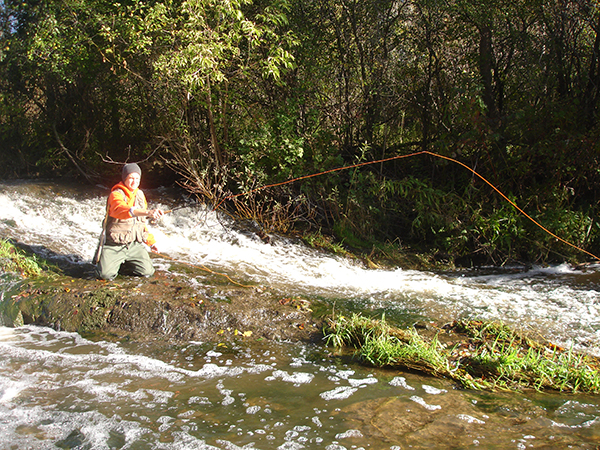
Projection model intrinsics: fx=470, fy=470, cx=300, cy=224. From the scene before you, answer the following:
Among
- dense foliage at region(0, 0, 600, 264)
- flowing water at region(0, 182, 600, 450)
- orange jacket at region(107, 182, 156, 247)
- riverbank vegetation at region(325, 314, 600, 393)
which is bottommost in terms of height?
flowing water at region(0, 182, 600, 450)

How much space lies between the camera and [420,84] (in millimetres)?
8719

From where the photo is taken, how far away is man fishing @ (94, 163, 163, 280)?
5223 millimetres

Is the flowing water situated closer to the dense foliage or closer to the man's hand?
the man's hand

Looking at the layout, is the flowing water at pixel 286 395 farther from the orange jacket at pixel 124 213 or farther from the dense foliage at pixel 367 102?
the dense foliage at pixel 367 102

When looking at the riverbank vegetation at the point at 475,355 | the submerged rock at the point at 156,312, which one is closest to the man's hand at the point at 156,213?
the submerged rock at the point at 156,312

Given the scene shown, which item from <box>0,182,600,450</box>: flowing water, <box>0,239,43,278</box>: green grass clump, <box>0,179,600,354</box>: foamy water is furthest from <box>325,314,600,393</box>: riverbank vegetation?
<box>0,239,43,278</box>: green grass clump

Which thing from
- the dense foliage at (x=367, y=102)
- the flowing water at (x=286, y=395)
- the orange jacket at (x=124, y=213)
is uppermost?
the dense foliage at (x=367, y=102)

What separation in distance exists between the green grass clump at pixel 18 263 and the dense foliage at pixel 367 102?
2928mm

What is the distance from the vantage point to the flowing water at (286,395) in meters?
2.97

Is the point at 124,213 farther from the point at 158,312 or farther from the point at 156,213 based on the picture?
the point at 158,312

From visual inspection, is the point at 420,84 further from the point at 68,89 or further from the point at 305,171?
the point at 68,89

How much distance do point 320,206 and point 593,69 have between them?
501 centimetres

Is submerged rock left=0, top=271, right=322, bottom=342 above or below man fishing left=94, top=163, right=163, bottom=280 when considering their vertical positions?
below

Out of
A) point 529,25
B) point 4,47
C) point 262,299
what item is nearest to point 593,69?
point 529,25
